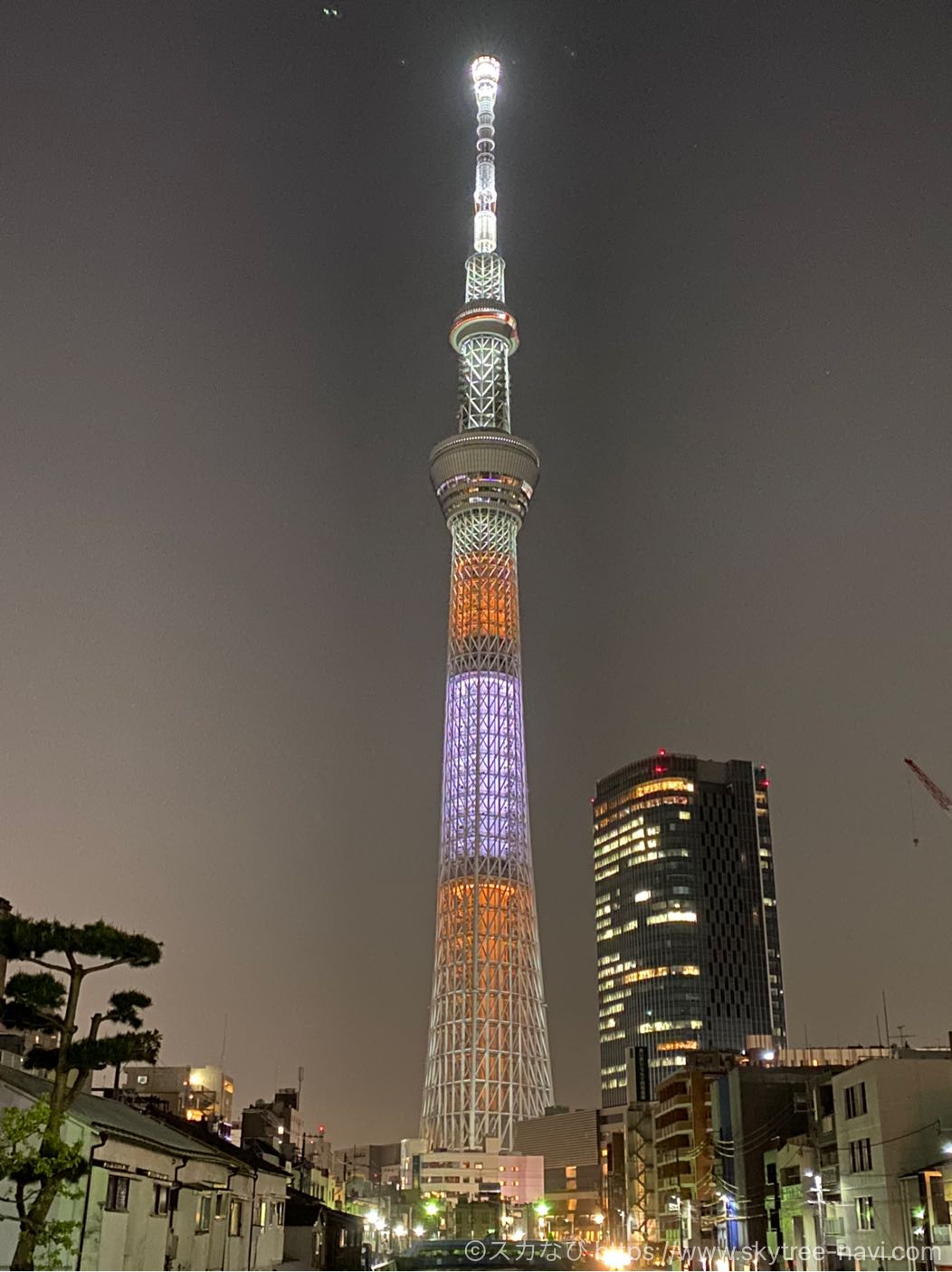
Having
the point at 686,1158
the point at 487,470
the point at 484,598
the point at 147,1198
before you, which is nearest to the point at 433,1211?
the point at 686,1158

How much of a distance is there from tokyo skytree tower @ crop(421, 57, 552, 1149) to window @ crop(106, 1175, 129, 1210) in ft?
381

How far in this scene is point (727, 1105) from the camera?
83.1 metres

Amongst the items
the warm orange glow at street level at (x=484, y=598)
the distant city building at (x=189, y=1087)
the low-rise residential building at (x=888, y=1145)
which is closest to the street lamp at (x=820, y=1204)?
the low-rise residential building at (x=888, y=1145)

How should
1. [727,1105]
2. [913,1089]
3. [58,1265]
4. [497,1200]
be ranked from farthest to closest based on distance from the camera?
[497,1200] → [727,1105] → [913,1089] → [58,1265]

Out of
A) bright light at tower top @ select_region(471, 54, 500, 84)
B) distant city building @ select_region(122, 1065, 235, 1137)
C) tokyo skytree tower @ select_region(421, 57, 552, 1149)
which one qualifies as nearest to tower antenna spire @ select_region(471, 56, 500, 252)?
bright light at tower top @ select_region(471, 54, 500, 84)

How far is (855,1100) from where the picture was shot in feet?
195

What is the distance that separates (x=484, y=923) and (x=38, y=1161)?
126 m

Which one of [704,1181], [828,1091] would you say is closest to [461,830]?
[704,1181]

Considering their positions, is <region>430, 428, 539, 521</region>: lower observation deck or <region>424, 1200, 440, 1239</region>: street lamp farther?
<region>430, 428, 539, 521</region>: lower observation deck

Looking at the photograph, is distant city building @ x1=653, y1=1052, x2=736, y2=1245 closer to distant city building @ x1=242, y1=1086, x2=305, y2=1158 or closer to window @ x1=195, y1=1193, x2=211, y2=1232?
distant city building @ x1=242, y1=1086, x2=305, y2=1158

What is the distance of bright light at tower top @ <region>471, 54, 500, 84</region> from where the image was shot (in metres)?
176

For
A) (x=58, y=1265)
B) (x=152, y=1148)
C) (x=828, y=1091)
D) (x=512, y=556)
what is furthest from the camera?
(x=512, y=556)

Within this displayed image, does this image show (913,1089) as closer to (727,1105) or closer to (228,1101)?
(727,1105)

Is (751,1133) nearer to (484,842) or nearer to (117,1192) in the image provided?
(117,1192)
